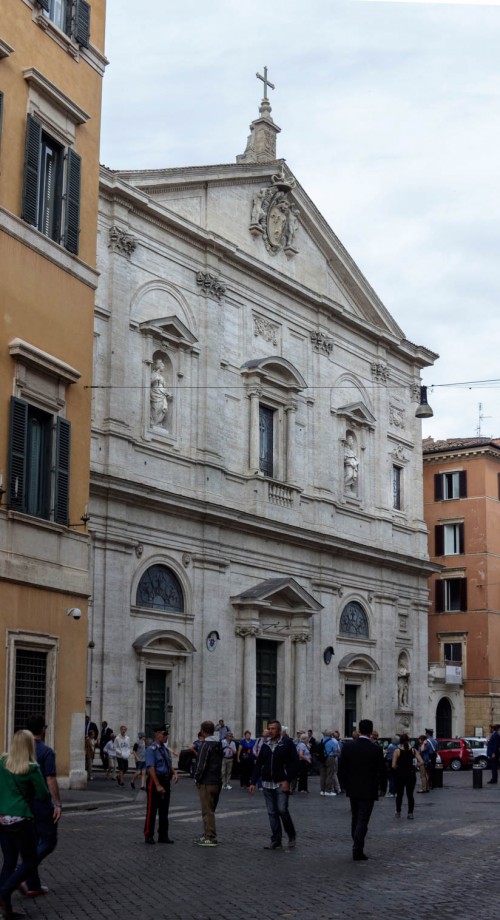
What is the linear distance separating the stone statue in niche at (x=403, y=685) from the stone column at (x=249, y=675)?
914 centimetres

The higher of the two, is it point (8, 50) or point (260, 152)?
point (260, 152)

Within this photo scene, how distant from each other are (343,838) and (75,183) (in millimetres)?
12498

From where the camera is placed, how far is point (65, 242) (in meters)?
22.8

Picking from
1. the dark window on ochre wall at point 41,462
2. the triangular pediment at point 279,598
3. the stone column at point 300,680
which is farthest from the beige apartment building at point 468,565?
the dark window on ochre wall at point 41,462

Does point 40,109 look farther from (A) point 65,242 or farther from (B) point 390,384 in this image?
(B) point 390,384

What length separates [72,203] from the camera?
75.5ft

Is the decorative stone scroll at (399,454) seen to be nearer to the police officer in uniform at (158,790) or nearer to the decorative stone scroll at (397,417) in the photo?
the decorative stone scroll at (397,417)

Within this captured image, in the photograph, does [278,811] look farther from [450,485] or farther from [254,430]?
[450,485]

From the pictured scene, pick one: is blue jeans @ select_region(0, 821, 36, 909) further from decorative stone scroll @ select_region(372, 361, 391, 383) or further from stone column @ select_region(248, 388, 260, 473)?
decorative stone scroll @ select_region(372, 361, 391, 383)

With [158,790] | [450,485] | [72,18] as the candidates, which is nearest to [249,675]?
[72,18]

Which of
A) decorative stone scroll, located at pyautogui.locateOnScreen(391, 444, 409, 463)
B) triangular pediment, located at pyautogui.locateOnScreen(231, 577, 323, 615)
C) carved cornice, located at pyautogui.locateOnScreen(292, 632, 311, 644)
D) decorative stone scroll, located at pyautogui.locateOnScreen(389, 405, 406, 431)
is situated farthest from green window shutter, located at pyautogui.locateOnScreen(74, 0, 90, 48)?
decorative stone scroll, located at pyautogui.locateOnScreen(391, 444, 409, 463)

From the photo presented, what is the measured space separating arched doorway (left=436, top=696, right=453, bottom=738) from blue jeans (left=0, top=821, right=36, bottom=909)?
39928 mm

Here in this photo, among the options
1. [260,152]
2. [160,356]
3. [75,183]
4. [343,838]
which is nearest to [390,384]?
[260,152]

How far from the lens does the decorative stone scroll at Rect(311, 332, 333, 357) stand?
133ft
